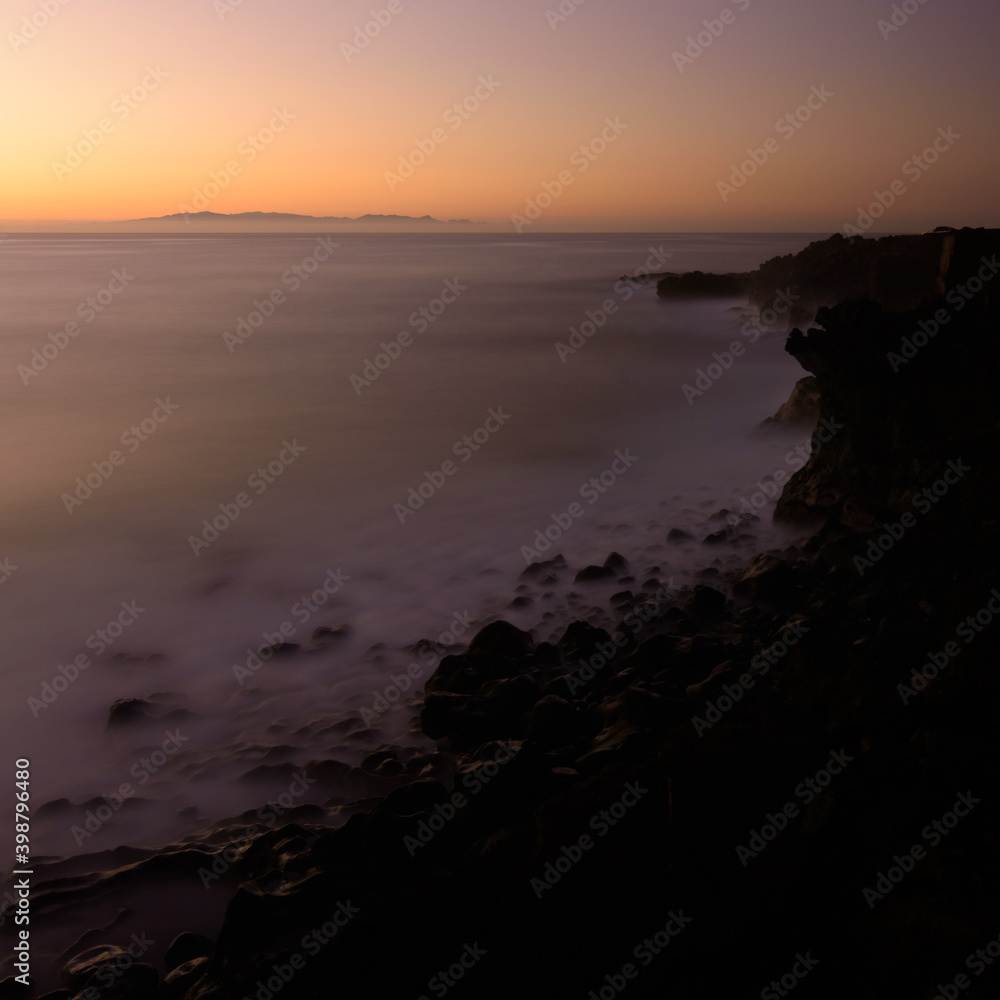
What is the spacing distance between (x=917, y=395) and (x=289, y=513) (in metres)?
7.15

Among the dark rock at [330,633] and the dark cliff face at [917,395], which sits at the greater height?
the dark rock at [330,633]

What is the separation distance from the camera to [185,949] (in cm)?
380

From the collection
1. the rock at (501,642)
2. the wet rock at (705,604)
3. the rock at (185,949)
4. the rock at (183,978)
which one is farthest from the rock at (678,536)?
the rock at (183,978)

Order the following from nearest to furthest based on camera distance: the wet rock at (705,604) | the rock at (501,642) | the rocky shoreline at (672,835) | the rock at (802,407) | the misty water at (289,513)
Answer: the rocky shoreline at (672,835) < the misty water at (289,513) < the rock at (501,642) < the wet rock at (705,604) < the rock at (802,407)

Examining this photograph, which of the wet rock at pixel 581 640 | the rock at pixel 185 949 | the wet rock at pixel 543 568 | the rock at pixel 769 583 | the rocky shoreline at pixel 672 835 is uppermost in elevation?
the wet rock at pixel 543 568

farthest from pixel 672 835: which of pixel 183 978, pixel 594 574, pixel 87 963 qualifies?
pixel 594 574

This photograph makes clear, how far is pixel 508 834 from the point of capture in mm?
3756

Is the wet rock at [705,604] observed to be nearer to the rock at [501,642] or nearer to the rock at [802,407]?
the rock at [501,642]

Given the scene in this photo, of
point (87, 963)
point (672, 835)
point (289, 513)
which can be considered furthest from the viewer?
point (289, 513)

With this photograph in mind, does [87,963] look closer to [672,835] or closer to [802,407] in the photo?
[672,835]

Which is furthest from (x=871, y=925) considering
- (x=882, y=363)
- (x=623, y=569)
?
(x=882, y=363)

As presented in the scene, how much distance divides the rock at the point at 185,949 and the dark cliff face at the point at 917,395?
5.57 metres

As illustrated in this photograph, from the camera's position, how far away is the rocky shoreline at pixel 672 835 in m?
3.10

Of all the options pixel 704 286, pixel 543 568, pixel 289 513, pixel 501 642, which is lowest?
pixel 501 642
